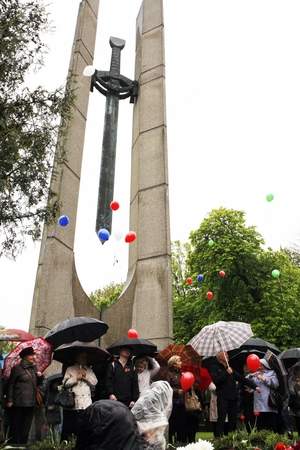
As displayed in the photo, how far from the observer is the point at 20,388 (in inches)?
228

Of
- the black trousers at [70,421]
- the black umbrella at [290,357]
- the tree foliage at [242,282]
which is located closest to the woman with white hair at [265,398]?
the black umbrella at [290,357]

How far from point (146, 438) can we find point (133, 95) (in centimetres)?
1228

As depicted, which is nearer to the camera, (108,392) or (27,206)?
(108,392)

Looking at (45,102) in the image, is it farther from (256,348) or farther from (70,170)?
(256,348)

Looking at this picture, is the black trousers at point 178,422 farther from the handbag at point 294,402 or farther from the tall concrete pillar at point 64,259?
the tall concrete pillar at point 64,259

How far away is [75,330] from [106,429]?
15.6 feet

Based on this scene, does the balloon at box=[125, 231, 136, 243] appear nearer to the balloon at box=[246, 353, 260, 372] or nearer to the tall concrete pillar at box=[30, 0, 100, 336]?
the tall concrete pillar at box=[30, 0, 100, 336]

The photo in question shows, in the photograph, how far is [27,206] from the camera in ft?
→ 25.8

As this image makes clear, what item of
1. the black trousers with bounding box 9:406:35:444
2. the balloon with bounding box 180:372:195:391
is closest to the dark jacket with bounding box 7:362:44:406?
the black trousers with bounding box 9:406:35:444

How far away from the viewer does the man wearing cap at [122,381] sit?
6.16 m

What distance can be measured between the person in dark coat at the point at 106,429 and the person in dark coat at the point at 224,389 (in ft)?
14.7

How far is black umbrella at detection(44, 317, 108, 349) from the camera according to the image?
21.3 ft

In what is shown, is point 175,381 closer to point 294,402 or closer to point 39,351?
point 39,351

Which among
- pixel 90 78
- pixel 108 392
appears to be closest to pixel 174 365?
pixel 108 392
